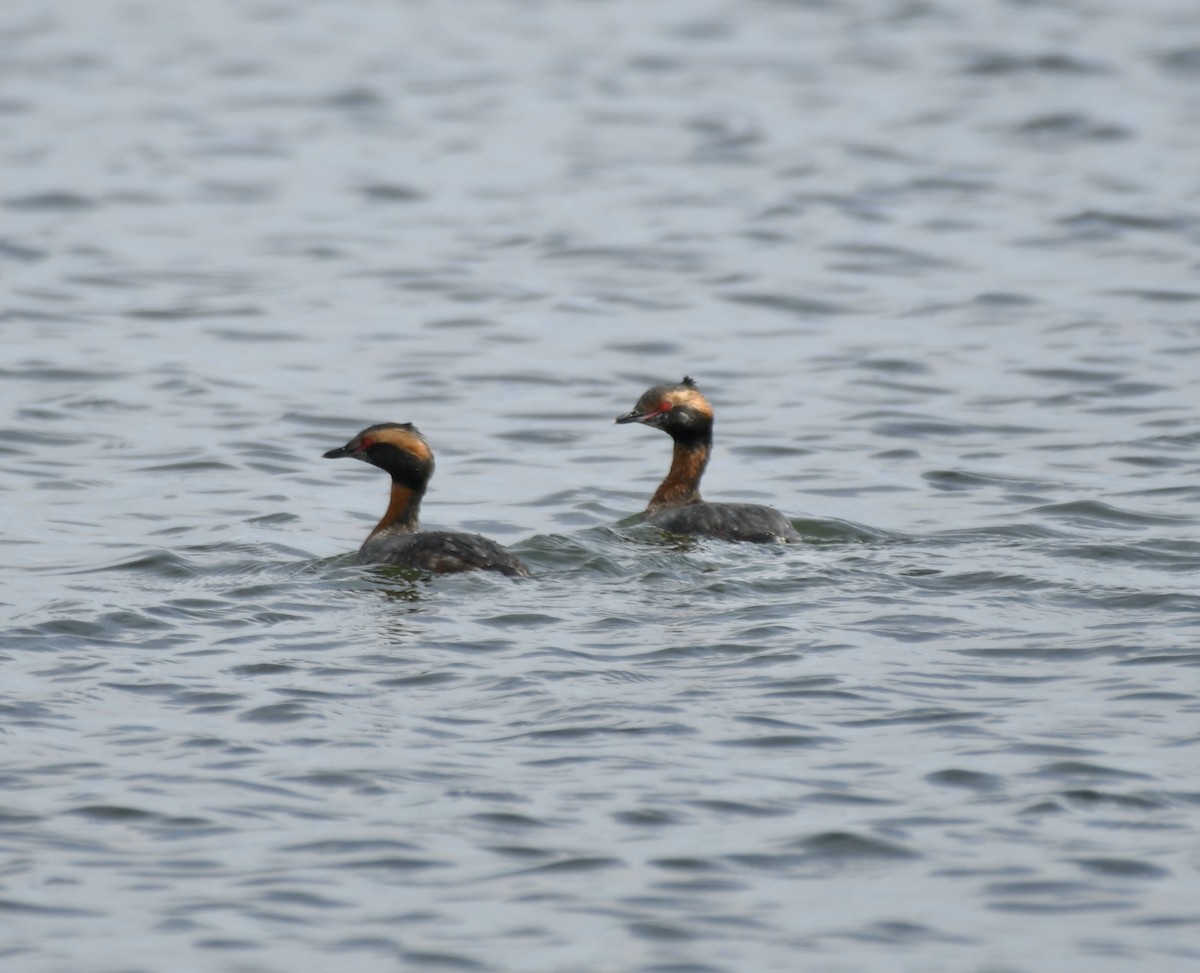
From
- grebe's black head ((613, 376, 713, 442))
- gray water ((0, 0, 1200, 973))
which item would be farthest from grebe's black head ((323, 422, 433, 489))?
grebe's black head ((613, 376, 713, 442))

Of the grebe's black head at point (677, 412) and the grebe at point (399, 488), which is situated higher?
the grebe's black head at point (677, 412)

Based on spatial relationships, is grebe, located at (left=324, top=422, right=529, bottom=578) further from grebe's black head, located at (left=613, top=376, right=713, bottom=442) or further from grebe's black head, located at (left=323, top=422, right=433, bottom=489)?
grebe's black head, located at (left=613, top=376, right=713, bottom=442)

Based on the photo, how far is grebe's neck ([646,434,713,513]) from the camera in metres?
15.5

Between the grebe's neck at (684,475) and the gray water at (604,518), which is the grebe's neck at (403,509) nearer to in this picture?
the gray water at (604,518)

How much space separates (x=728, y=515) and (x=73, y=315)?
1039 cm

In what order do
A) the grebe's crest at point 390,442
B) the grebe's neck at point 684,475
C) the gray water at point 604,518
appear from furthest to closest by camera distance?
→ the grebe's neck at point 684,475 < the grebe's crest at point 390,442 < the gray water at point 604,518

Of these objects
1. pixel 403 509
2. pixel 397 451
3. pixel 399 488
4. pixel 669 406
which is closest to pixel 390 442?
pixel 397 451

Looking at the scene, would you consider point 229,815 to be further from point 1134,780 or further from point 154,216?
point 154,216

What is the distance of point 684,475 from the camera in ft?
51.2

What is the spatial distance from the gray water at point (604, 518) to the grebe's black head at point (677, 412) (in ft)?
2.69

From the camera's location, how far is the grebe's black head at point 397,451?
14.1 metres

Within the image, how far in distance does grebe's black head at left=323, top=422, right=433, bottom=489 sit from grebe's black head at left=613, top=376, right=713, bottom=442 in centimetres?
193

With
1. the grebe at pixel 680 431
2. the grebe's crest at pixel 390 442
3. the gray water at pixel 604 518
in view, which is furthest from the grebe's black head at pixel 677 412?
the grebe's crest at pixel 390 442

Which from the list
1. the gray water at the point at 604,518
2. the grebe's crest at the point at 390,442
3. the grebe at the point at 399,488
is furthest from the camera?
the grebe's crest at the point at 390,442
